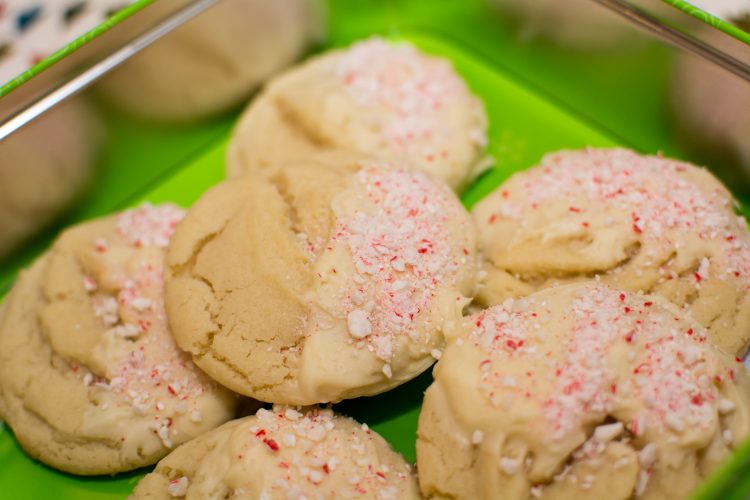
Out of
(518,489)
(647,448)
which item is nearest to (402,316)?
(518,489)

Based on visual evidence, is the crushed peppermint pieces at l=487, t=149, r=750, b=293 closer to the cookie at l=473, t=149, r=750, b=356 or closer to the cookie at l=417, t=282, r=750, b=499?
the cookie at l=473, t=149, r=750, b=356

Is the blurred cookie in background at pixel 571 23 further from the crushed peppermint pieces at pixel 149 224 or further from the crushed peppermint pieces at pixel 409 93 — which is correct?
the crushed peppermint pieces at pixel 149 224

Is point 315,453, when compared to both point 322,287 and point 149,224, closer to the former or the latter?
point 322,287

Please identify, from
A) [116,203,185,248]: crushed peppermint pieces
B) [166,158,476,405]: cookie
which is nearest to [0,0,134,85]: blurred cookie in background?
[116,203,185,248]: crushed peppermint pieces

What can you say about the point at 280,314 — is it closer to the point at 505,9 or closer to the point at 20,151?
the point at 20,151

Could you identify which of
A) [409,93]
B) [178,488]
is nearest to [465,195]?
[409,93]

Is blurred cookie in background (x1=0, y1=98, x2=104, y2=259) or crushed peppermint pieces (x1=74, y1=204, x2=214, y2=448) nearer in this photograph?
crushed peppermint pieces (x1=74, y1=204, x2=214, y2=448)

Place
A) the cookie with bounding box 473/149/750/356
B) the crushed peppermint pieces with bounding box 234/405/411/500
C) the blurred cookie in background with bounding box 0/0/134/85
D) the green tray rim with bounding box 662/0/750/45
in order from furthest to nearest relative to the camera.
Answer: the blurred cookie in background with bounding box 0/0/134/85 < the green tray rim with bounding box 662/0/750/45 < the cookie with bounding box 473/149/750/356 < the crushed peppermint pieces with bounding box 234/405/411/500

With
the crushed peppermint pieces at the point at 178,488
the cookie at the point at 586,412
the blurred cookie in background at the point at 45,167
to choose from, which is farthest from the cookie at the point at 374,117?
the crushed peppermint pieces at the point at 178,488
